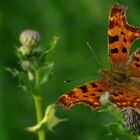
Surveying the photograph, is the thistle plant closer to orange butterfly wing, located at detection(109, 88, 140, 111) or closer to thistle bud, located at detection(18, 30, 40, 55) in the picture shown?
thistle bud, located at detection(18, 30, 40, 55)

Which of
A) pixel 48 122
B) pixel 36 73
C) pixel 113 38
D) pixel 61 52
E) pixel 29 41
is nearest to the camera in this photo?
pixel 113 38

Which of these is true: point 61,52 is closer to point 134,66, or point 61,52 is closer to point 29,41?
point 29,41

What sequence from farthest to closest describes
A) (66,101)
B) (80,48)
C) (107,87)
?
1. (80,48)
2. (107,87)
3. (66,101)

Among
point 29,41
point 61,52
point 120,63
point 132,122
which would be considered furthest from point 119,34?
point 61,52

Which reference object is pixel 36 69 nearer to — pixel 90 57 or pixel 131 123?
pixel 131 123

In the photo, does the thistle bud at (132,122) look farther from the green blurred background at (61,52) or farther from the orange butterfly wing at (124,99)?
the green blurred background at (61,52)

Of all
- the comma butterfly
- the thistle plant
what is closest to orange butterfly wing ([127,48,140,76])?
the comma butterfly

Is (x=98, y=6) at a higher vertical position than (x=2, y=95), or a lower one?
higher

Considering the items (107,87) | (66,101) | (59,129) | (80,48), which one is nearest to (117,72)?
(107,87)
